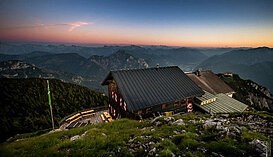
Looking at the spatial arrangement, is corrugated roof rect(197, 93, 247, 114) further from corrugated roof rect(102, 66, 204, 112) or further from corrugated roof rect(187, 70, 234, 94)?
corrugated roof rect(187, 70, 234, 94)

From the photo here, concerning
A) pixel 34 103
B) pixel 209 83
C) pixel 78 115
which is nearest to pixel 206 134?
pixel 78 115

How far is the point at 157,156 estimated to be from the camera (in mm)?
5449

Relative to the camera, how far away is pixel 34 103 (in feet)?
133

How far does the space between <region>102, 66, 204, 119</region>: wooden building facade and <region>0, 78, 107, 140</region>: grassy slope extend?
25.9 meters

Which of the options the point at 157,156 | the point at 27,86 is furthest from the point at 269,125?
the point at 27,86

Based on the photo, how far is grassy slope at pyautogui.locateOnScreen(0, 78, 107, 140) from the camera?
105ft

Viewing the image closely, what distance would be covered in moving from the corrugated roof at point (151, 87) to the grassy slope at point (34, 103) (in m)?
26.5

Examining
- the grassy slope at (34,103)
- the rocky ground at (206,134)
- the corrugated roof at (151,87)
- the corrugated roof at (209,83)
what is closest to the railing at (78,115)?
the grassy slope at (34,103)

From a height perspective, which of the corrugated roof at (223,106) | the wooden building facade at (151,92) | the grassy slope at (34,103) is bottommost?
the grassy slope at (34,103)

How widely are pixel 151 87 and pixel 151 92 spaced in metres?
1.05

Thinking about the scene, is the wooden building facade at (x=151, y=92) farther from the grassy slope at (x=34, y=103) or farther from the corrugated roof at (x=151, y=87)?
the grassy slope at (x=34, y=103)

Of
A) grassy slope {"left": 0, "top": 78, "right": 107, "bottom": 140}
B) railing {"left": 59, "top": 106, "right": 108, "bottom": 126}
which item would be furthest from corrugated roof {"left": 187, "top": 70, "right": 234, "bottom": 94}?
grassy slope {"left": 0, "top": 78, "right": 107, "bottom": 140}

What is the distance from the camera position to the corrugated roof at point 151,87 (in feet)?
55.6

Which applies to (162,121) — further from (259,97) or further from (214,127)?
(259,97)
